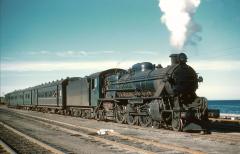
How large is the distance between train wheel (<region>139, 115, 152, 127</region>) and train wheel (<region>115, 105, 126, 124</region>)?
1781mm

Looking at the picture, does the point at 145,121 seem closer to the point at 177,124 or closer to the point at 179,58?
the point at 177,124

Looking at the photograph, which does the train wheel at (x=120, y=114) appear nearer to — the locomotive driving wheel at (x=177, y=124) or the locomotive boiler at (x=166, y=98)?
the locomotive boiler at (x=166, y=98)

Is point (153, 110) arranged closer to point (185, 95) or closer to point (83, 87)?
point (185, 95)

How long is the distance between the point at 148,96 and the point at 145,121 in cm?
139

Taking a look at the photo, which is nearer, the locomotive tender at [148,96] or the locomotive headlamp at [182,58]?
the locomotive tender at [148,96]

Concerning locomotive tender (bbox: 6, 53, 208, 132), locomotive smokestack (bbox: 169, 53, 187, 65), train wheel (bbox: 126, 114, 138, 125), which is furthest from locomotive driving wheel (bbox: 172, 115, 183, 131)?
train wheel (bbox: 126, 114, 138, 125)

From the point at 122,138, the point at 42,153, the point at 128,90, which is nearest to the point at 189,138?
the point at 122,138

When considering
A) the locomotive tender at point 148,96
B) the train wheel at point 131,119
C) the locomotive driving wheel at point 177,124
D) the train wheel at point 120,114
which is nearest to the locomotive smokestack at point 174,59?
the locomotive tender at point 148,96

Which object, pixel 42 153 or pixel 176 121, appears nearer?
pixel 42 153

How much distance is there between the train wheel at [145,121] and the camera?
17.1 metres

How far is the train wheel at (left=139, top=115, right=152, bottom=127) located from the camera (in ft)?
56.1

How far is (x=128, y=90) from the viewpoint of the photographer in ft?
64.0

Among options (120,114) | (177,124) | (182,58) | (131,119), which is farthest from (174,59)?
(120,114)

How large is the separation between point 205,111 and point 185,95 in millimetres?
1580
